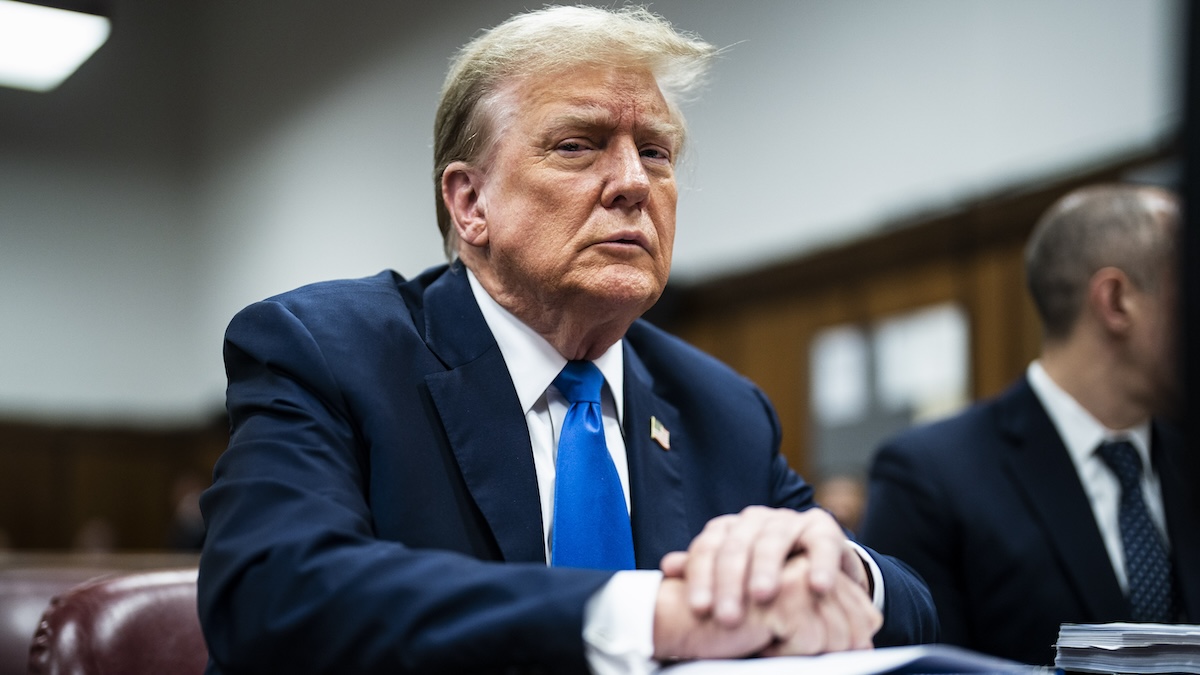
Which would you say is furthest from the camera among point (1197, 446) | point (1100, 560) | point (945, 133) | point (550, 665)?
point (945, 133)

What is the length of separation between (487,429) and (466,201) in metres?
0.41

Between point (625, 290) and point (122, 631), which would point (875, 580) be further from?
point (122, 631)

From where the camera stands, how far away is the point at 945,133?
247 inches

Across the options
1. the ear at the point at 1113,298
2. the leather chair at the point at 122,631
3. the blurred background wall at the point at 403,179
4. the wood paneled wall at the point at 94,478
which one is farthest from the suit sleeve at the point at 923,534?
the wood paneled wall at the point at 94,478

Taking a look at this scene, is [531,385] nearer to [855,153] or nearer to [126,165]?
[855,153]

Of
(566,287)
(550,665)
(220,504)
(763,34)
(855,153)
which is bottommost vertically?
(550,665)

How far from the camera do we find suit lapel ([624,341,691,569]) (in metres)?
1.60

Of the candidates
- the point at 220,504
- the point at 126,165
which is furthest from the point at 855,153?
the point at 126,165

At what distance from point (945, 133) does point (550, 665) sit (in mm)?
5694

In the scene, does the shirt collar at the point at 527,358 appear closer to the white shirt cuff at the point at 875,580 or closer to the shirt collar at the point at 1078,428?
the white shirt cuff at the point at 875,580

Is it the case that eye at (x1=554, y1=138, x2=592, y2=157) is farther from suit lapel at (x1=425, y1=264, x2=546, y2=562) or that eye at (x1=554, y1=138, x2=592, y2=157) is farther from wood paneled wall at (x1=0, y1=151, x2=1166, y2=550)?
wood paneled wall at (x1=0, y1=151, x2=1166, y2=550)

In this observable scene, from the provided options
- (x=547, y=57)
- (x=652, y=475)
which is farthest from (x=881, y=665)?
(x=547, y=57)

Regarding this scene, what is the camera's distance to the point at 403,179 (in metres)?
8.78

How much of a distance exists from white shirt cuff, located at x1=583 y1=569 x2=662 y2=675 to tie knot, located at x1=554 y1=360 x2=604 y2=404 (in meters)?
0.58
